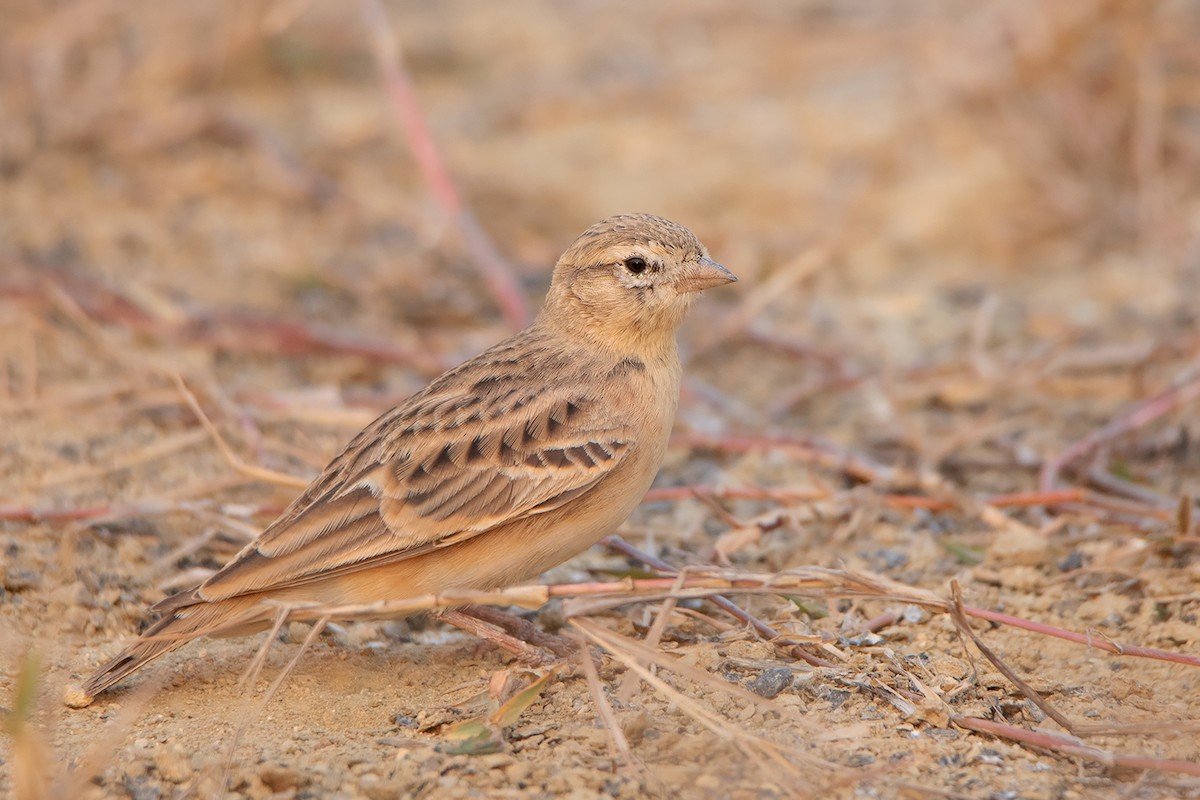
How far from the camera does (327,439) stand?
6082 millimetres

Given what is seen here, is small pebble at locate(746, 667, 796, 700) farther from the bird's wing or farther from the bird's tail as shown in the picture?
the bird's tail

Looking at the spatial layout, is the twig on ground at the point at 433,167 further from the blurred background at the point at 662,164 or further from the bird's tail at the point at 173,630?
the bird's tail at the point at 173,630

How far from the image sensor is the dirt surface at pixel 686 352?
382cm

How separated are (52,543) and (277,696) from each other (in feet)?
4.34

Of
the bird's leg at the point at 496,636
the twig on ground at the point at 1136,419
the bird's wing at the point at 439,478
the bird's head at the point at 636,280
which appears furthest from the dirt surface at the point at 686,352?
the bird's head at the point at 636,280

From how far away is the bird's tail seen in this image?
4.02 metres

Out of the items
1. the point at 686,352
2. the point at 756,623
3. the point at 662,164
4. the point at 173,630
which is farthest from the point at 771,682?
the point at 662,164

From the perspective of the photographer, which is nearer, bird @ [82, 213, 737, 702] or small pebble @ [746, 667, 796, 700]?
small pebble @ [746, 667, 796, 700]

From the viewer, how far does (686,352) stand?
7664mm

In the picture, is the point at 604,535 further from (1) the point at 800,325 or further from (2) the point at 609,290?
(1) the point at 800,325

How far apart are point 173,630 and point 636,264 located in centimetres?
197

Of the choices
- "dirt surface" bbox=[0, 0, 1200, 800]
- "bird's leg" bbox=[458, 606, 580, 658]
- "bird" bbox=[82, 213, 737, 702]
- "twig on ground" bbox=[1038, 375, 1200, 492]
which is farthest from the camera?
"twig on ground" bbox=[1038, 375, 1200, 492]

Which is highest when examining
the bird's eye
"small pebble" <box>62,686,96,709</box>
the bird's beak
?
the bird's eye

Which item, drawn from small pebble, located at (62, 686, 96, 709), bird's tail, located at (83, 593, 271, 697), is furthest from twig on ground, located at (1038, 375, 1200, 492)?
small pebble, located at (62, 686, 96, 709)
